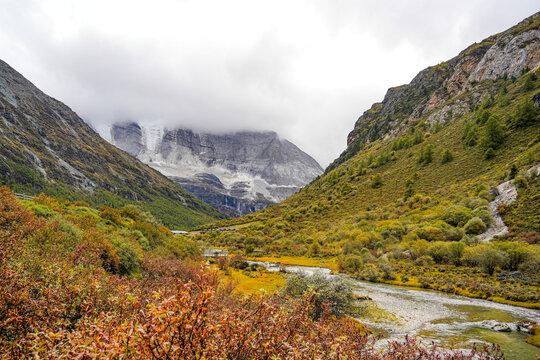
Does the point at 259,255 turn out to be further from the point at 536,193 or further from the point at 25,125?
the point at 25,125

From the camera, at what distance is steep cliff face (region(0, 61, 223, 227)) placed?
4540 inches

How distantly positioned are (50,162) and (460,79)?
718 feet

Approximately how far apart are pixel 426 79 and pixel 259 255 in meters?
155

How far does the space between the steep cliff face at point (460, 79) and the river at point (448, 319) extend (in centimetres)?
9854

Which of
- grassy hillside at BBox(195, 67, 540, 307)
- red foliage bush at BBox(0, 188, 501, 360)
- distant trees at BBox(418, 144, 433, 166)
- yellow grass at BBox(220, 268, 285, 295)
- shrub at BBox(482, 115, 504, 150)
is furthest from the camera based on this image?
distant trees at BBox(418, 144, 433, 166)

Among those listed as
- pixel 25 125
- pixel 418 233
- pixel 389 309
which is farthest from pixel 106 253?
pixel 25 125

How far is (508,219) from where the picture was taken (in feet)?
97.2

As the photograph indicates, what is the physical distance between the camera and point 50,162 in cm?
13850

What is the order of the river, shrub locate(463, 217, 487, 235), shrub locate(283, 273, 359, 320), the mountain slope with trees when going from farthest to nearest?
shrub locate(463, 217, 487, 235) < the mountain slope with trees < shrub locate(283, 273, 359, 320) < the river

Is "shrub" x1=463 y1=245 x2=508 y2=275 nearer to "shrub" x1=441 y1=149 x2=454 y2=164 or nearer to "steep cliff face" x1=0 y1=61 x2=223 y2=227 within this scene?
"shrub" x1=441 y1=149 x2=454 y2=164

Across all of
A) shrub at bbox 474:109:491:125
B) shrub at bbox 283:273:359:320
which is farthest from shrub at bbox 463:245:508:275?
shrub at bbox 474:109:491:125

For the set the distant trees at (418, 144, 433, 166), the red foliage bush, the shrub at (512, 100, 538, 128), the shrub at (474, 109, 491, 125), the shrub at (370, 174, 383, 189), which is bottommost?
the red foliage bush

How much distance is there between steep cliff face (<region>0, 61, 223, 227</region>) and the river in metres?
140

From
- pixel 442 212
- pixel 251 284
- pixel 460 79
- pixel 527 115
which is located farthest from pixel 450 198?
pixel 460 79
